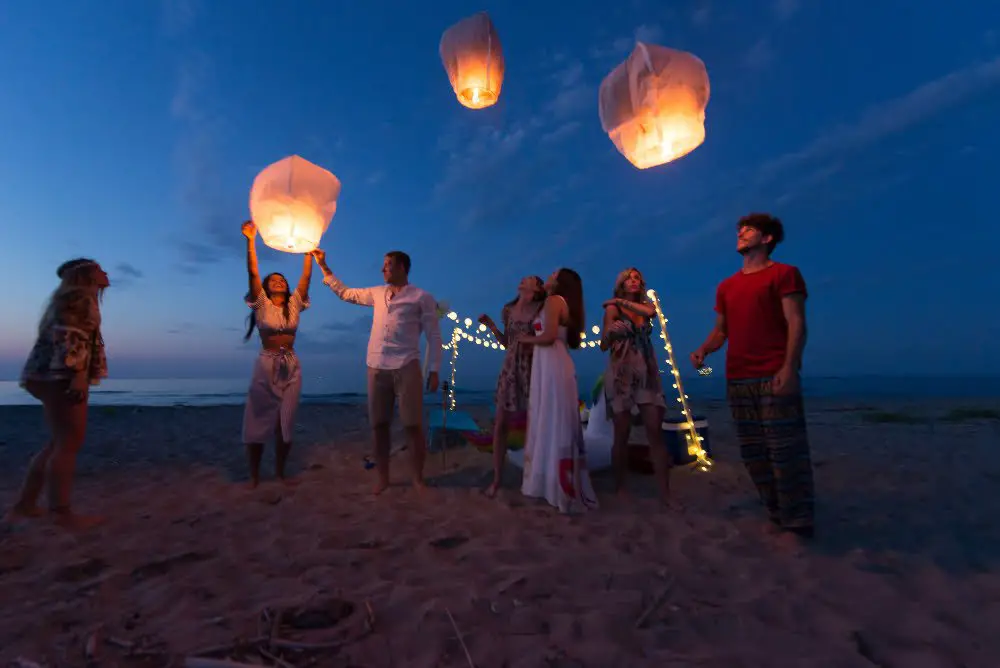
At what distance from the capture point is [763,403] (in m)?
2.95

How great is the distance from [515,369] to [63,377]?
124 inches

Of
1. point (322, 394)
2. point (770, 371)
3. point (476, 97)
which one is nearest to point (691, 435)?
point (770, 371)

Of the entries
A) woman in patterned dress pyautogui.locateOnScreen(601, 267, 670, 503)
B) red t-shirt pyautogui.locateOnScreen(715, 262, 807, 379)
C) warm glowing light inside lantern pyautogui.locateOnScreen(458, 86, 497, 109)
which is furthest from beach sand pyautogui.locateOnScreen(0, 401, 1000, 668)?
warm glowing light inside lantern pyautogui.locateOnScreen(458, 86, 497, 109)

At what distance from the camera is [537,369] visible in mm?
4043

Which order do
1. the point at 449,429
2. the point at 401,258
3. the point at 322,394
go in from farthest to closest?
1. the point at 322,394
2. the point at 449,429
3. the point at 401,258

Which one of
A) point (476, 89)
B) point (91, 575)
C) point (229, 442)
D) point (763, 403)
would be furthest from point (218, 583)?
point (229, 442)

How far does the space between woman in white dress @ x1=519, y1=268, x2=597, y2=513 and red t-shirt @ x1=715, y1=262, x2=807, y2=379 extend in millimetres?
1254

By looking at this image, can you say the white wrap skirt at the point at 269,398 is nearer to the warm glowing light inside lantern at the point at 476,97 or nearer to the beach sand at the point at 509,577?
the beach sand at the point at 509,577

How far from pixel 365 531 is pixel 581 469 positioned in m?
1.64

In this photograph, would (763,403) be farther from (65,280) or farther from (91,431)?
(91,431)

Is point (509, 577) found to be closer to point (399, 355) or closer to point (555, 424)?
point (555, 424)

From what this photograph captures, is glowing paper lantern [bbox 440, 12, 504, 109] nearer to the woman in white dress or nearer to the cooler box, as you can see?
the woman in white dress

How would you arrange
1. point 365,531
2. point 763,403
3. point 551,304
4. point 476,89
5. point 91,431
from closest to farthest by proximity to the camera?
point 763,403, point 365,531, point 476,89, point 551,304, point 91,431

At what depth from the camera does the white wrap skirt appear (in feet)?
14.5
